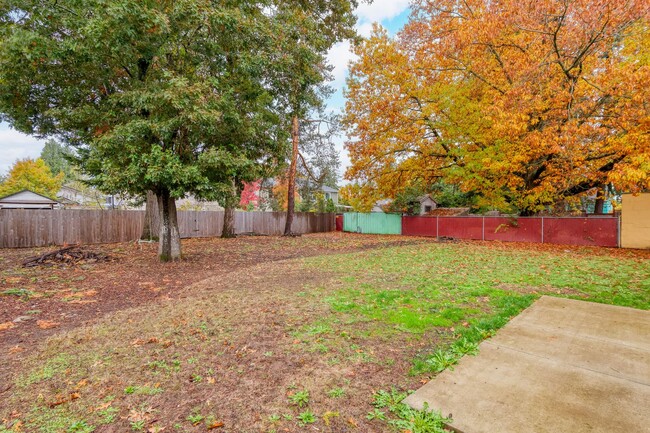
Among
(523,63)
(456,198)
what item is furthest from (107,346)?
(456,198)

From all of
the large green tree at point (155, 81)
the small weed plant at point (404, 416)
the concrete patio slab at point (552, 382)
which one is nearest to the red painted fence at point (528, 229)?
the concrete patio slab at point (552, 382)

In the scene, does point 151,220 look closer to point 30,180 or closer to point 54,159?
point 30,180

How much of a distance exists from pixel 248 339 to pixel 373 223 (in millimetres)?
19213

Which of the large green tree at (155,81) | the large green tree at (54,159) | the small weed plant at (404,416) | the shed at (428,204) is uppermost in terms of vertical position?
the large green tree at (54,159)

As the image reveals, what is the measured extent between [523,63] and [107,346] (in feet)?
40.7

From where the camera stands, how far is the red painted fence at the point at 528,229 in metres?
12.7

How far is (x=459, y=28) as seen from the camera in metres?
11.0

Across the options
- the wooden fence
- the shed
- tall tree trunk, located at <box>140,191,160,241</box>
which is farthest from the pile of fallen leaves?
the shed

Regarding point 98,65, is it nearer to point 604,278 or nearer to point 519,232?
point 604,278

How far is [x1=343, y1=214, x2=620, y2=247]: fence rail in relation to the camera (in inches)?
499

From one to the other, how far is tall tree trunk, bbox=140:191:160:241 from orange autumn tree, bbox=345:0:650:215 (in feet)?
30.1

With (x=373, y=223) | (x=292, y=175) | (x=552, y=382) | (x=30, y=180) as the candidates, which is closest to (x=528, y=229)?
(x=373, y=223)

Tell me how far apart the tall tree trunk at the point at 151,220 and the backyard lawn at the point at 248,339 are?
5.77m

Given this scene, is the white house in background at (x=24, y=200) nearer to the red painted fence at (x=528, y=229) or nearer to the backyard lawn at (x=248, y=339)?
the backyard lawn at (x=248, y=339)
